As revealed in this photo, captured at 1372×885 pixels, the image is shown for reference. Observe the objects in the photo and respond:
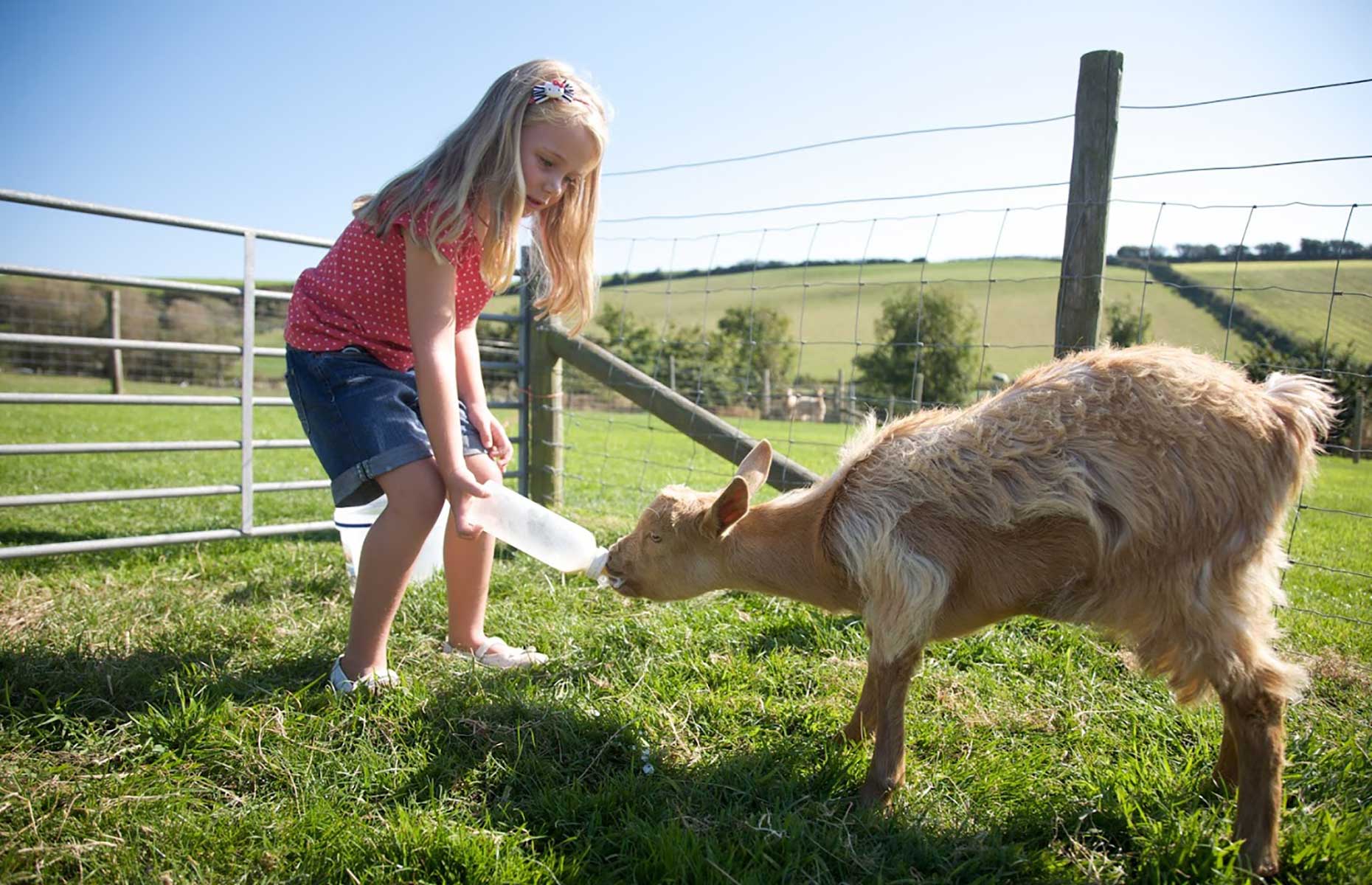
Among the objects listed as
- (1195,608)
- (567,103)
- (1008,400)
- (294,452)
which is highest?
(567,103)

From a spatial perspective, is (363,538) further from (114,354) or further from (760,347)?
(760,347)

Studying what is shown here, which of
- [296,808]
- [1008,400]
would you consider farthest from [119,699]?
[1008,400]

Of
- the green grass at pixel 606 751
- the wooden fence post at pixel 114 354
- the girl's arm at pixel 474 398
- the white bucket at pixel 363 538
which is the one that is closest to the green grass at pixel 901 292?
the wooden fence post at pixel 114 354

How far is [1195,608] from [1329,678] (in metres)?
1.64

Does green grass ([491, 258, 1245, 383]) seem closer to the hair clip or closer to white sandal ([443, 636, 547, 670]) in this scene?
white sandal ([443, 636, 547, 670])

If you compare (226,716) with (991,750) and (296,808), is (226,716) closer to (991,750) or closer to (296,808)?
(296,808)

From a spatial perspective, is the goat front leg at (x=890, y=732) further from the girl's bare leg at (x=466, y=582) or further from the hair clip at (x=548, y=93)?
the hair clip at (x=548, y=93)

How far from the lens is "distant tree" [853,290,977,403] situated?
36062 millimetres

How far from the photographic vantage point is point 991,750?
313 cm

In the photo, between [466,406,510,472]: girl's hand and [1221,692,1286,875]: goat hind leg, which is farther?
[466,406,510,472]: girl's hand

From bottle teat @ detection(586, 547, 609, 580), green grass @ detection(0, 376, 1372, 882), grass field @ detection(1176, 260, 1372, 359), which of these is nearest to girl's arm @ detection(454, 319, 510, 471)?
bottle teat @ detection(586, 547, 609, 580)

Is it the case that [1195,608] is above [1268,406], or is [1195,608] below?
below

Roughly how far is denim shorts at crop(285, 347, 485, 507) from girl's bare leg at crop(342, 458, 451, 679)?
0.08 m

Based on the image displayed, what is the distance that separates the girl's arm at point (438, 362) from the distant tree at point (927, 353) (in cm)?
3072
